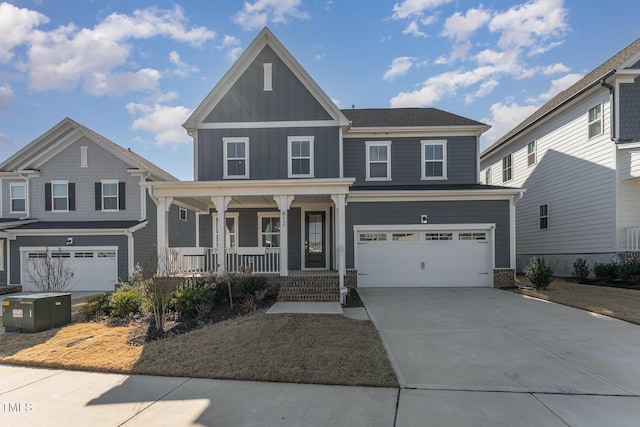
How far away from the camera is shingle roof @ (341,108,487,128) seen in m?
14.8

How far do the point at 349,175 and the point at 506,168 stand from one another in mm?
11344

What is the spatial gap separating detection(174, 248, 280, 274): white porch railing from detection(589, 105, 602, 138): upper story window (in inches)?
520

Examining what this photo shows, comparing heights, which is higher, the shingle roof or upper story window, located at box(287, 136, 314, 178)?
the shingle roof

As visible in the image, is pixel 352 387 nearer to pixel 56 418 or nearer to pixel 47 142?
pixel 56 418

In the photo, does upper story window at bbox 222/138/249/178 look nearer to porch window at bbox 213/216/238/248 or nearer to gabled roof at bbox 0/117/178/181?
porch window at bbox 213/216/238/248

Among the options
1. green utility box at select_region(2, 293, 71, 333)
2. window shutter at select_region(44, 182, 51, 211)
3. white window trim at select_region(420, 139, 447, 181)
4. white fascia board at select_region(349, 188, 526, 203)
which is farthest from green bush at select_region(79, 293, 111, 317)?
white window trim at select_region(420, 139, 447, 181)

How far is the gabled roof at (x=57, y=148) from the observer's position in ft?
53.4

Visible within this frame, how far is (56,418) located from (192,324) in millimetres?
3916

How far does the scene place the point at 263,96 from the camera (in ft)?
44.5

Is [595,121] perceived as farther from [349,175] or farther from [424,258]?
[349,175]

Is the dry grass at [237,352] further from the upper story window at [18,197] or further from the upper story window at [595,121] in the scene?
the upper story window at [18,197]

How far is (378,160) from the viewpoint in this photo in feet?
48.1

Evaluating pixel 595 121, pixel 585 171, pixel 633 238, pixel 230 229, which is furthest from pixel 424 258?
pixel 595 121

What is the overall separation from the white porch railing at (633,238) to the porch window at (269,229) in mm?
13206
